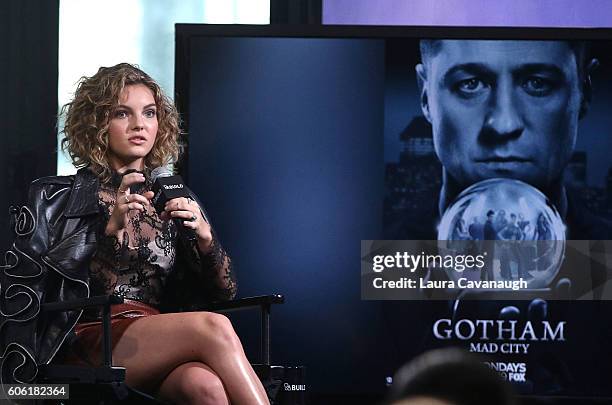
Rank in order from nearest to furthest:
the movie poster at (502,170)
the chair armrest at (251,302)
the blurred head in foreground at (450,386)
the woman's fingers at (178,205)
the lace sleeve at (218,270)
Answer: the blurred head in foreground at (450,386) → the woman's fingers at (178,205) → the chair armrest at (251,302) → the lace sleeve at (218,270) → the movie poster at (502,170)

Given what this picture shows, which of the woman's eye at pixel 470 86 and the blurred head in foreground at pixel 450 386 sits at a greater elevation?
the woman's eye at pixel 470 86

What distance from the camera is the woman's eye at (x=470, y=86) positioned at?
3.72 meters

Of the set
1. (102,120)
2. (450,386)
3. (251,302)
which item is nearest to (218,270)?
(251,302)

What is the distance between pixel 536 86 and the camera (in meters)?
3.72

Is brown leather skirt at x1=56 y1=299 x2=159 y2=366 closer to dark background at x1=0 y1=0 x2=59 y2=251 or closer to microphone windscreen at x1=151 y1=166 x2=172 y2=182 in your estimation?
microphone windscreen at x1=151 y1=166 x2=172 y2=182

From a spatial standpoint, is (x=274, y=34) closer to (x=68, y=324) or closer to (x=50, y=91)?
(x=50, y=91)

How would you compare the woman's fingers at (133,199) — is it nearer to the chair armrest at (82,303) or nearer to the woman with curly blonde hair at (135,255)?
the woman with curly blonde hair at (135,255)

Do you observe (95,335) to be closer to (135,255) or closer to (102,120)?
(135,255)

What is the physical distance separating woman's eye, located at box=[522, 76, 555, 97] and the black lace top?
148 centimetres

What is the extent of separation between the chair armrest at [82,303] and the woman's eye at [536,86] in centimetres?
193

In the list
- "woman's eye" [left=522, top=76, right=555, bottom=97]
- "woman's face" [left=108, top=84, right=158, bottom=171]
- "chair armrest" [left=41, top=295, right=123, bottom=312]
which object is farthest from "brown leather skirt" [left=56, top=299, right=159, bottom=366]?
"woman's eye" [left=522, top=76, right=555, bottom=97]

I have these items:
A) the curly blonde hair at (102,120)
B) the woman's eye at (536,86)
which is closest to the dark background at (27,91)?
the curly blonde hair at (102,120)

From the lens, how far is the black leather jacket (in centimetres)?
260

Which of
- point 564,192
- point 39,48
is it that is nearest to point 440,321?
point 564,192
